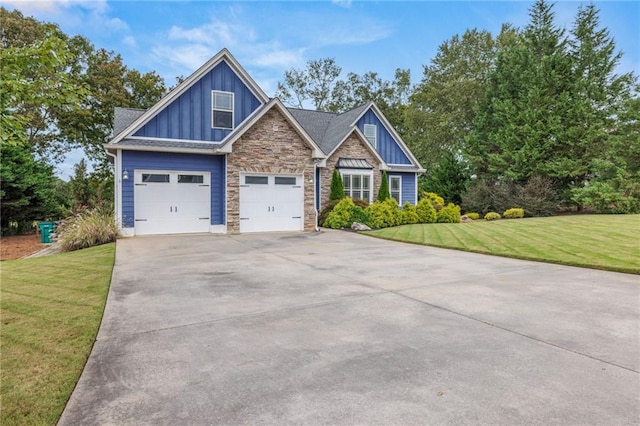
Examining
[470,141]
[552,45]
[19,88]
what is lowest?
[19,88]

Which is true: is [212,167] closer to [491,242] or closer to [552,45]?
[491,242]

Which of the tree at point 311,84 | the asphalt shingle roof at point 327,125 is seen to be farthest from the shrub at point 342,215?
the tree at point 311,84

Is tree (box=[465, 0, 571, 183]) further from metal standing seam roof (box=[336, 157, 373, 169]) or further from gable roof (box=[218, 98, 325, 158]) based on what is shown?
gable roof (box=[218, 98, 325, 158])

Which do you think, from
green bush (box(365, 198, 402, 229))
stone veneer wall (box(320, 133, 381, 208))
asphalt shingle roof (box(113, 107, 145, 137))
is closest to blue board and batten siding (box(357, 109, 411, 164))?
stone veneer wall (box(320, 133, 381, 208))

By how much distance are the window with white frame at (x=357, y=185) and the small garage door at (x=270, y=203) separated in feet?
12.9

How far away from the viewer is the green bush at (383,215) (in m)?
16.9

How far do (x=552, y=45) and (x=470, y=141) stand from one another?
7.62 meters

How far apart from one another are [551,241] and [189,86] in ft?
44.8

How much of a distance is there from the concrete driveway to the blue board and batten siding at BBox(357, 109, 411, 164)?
1462 centimetres

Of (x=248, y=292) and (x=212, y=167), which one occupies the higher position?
(x=212, y=167)

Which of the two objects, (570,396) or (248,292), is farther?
(248,292)

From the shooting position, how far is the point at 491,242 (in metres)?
11.4

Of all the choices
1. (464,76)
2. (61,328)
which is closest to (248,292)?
(61,328)

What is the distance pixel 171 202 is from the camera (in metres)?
14.6
